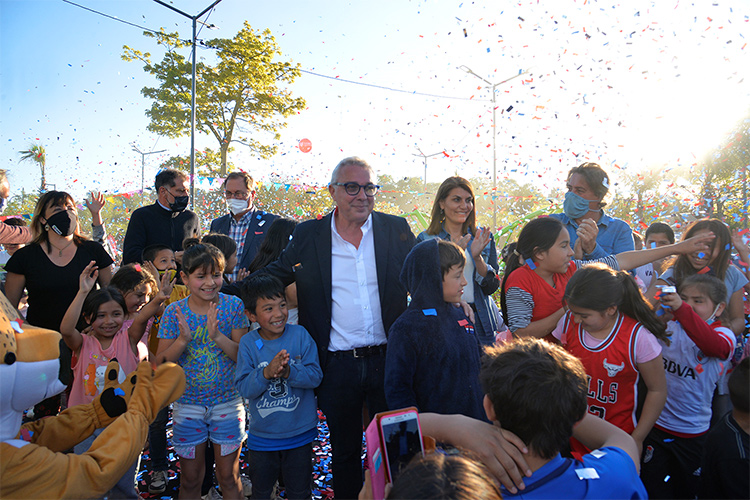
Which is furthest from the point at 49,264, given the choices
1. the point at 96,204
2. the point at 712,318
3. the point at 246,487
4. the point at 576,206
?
the point at 712,318

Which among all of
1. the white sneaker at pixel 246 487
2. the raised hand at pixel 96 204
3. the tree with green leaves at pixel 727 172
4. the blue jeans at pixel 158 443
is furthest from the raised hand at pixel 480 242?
the tree with green leaves at pixel 727 172

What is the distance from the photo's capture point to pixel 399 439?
133 centimetres

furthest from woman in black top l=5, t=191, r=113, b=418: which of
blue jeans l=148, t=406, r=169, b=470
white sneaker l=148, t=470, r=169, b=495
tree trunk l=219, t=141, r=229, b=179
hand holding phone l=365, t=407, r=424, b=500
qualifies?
tree trunk l=219, t=141, r=229, b=179

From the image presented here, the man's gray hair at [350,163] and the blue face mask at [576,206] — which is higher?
the man's gray hair at [350,163]

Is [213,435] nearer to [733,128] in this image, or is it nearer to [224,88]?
[733,128]

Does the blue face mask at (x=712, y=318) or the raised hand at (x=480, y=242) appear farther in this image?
the raised hand at (x=480, y=242)

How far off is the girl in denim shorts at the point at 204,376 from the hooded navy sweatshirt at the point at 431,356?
1.35m

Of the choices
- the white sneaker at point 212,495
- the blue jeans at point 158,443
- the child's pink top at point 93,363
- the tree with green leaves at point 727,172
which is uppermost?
the tree with green leaves at point 727,172

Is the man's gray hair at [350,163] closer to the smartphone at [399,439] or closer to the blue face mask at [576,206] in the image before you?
the blue face mask at [576,206]

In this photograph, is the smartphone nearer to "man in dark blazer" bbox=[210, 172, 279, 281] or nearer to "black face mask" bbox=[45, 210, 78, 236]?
"black face mask" bbox=[45, 210, 78, 236]

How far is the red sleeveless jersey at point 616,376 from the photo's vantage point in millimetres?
2396

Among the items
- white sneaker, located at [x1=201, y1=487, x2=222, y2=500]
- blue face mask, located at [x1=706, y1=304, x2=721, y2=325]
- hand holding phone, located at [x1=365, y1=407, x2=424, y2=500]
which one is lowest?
white sneaker, located at [x1=201, y1=487, x2=222, y2=500]

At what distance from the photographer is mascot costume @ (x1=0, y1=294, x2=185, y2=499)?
1557mm

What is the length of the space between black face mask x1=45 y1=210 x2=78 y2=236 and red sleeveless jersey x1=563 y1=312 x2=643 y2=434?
4017mm
